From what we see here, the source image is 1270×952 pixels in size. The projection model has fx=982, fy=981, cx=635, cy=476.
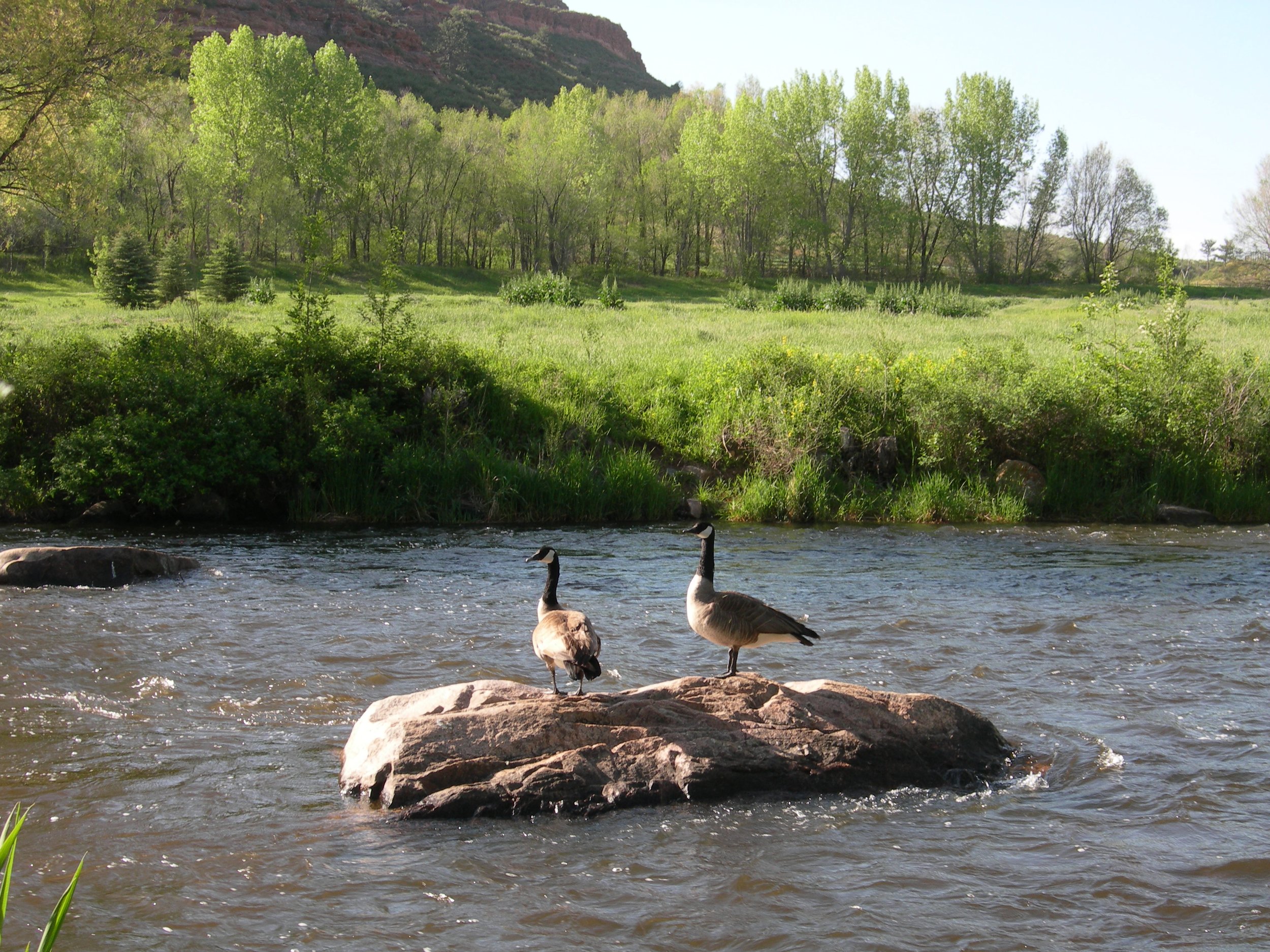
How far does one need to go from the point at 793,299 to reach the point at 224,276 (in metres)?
25.9

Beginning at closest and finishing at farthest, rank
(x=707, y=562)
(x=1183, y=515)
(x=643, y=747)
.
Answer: (x=643, y=747) → (x=707, y=562) → (x=1183, y=515)

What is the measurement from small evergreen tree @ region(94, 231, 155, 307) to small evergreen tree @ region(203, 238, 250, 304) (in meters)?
2.27

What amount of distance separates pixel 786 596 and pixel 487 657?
4.61 m

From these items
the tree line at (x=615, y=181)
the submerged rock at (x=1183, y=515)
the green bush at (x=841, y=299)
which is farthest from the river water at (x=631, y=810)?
the tree line at (x=615, y=181)

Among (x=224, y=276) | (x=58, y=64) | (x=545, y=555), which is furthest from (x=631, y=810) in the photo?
(x=224, y=276)

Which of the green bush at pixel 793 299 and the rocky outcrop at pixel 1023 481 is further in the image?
the green bush at pixel 793 299

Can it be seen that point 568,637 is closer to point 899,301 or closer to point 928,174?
point 899,301

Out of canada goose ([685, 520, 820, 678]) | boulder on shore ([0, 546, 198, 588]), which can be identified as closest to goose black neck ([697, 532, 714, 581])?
canada goose ([685, 520, 820, 678])

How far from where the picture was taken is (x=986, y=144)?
268 ft

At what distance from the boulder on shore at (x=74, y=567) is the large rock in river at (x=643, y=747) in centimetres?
753

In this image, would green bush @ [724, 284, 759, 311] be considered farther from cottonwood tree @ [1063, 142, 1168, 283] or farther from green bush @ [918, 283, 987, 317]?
cottonwood tree @ [1063, 142, 1168, 283]

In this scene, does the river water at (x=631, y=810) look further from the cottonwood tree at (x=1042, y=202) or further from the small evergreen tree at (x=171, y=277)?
the cottonwood tree at (x=1042, y=202)

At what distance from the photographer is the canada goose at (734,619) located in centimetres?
756

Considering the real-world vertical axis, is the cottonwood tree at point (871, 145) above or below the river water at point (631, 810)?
above
